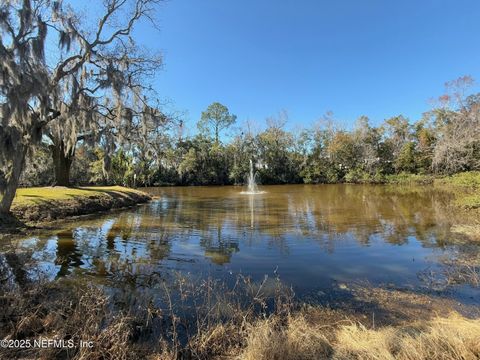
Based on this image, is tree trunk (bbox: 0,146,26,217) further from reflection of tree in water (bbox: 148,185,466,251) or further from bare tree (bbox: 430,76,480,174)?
bare tree (bbox: 430,76,480,174)

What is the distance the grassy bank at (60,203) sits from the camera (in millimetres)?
11738

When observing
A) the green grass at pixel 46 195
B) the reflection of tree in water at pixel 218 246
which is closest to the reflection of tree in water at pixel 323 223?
the reflection of tree in water at pixel 218 246

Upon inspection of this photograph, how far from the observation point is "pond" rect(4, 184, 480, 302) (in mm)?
6340

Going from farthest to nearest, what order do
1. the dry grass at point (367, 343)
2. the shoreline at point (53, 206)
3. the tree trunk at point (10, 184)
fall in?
1. the shoreline at point (53, 206)
2. the tree trunk at point (10, 184)
3. the dry grass at point (367, 343)

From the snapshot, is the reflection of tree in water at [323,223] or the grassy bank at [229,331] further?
the reflection of tree in water at [323,223]

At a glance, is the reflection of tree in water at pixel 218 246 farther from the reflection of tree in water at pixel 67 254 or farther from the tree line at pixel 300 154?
the tree line at pixel 300 154

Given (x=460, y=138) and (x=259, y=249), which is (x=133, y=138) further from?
(x=460, y=138)

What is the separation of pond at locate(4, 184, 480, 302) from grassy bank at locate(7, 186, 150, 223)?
1283mm

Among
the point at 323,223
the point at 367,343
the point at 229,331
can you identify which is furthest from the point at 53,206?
the point at 367,343

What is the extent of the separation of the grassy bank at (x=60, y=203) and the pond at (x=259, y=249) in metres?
1.28

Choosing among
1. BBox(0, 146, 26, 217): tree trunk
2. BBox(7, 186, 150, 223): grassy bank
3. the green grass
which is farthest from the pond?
the green grass

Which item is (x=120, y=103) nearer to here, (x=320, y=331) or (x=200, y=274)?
(x=200, y=274)

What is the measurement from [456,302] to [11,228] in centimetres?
1133

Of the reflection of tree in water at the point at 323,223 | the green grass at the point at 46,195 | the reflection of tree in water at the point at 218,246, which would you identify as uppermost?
the green grass at the point at 46,195
